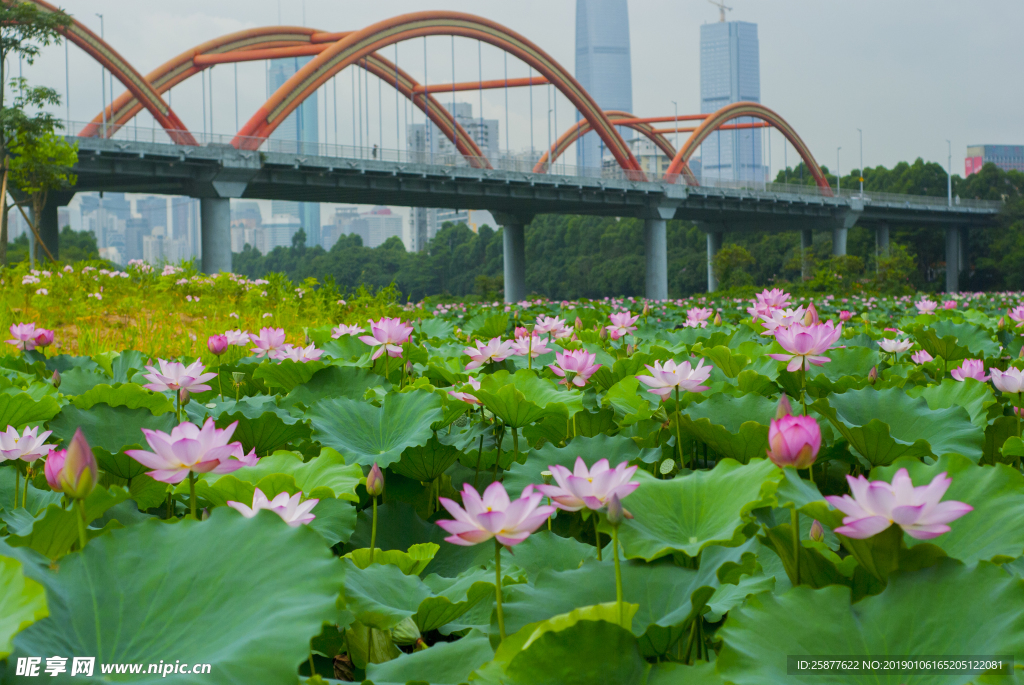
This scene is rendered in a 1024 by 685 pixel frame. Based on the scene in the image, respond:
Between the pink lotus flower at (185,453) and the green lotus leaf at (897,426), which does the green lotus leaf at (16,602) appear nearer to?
the pink lotus flower at (185,453)

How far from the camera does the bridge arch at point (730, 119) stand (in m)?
42.8

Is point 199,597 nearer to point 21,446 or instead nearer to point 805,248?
point 21,446

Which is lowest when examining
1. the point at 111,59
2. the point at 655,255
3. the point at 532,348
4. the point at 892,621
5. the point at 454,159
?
the point at 892,621

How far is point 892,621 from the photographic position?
0.83 meters

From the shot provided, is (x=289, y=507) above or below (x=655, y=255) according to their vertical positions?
below

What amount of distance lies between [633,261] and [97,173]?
148 ft

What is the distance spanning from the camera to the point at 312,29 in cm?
3606

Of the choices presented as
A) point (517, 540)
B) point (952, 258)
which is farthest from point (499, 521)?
point (952, 258)

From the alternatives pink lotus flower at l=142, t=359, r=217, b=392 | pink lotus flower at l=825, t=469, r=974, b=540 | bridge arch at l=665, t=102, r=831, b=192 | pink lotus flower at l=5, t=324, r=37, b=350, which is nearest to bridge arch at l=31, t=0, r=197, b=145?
bridge arch at l=665, t=102, r=831, b=192

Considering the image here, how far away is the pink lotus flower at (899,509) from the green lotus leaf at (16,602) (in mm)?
846

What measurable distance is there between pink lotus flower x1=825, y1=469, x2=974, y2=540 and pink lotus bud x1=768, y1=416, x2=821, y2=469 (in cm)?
16

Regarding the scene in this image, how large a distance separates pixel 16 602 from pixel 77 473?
241 millimetres

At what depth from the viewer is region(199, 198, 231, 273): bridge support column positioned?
90.0 feet

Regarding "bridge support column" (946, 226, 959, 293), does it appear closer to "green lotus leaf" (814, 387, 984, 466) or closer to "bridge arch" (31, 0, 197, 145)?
"bridge arch" (31, 0, 197, 145)
